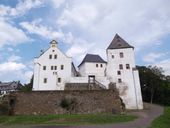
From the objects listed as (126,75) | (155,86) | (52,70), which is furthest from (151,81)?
(52,70)

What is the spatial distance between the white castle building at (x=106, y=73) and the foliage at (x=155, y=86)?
16.3 meters

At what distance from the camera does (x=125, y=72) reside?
4525cm

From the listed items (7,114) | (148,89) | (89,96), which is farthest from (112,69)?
(7,114)

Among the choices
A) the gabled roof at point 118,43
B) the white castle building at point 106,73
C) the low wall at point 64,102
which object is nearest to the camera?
the low wall at point 64,102

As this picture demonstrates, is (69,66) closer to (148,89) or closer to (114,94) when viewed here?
(114,94)

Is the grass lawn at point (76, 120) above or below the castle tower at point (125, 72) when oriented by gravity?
below

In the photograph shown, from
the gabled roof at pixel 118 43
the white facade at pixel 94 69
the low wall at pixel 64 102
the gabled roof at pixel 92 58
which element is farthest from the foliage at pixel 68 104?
the gabled roof at pixel 118 43

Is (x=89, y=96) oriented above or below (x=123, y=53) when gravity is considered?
below

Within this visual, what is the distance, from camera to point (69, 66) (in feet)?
148

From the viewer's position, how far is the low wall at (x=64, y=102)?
1231 inches

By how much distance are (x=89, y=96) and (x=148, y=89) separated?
33.5 meters

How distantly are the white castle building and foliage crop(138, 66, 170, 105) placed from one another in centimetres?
1632

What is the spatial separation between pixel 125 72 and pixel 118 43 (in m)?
8.00

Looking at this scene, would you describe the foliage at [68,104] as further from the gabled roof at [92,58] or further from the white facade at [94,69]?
the gabled roof at [92,58]
